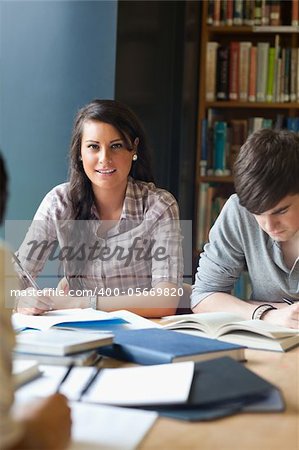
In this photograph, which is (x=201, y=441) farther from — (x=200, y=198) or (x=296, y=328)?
(x=200, y=198)

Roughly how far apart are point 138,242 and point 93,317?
0.73 meters

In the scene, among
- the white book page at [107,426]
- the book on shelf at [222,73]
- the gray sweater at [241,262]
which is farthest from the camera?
the book on shelf at [222,73]

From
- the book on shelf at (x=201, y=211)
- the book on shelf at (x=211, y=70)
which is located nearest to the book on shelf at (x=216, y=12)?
the book on shelf at (x=211, y=70)

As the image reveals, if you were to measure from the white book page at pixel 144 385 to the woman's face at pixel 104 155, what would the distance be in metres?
1.18

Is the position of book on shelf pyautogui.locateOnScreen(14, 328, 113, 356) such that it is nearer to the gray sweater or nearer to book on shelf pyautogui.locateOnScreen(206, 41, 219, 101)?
the gray sweater

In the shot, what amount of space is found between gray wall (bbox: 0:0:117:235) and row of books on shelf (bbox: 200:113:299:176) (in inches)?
41.0

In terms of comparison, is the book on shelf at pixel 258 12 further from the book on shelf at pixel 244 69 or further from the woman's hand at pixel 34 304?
the woman's hand at pixel 34 304

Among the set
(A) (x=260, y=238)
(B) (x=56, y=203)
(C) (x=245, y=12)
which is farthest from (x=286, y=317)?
(C) (x=245, y=12)

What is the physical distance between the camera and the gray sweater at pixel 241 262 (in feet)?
Result: 6.98

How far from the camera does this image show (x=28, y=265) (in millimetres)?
2443

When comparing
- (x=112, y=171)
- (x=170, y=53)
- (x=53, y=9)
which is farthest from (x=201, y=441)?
(x=170, y=53)

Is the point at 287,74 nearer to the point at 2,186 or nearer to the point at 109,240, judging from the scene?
the point at 109,240

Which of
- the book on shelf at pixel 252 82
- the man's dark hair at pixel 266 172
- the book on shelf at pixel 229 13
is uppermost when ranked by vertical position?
the book on shelf at pixel 229 13

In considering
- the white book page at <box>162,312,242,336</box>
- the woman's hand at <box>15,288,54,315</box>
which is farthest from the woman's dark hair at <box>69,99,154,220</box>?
the white book page at <box>162,312,242,336</box>
